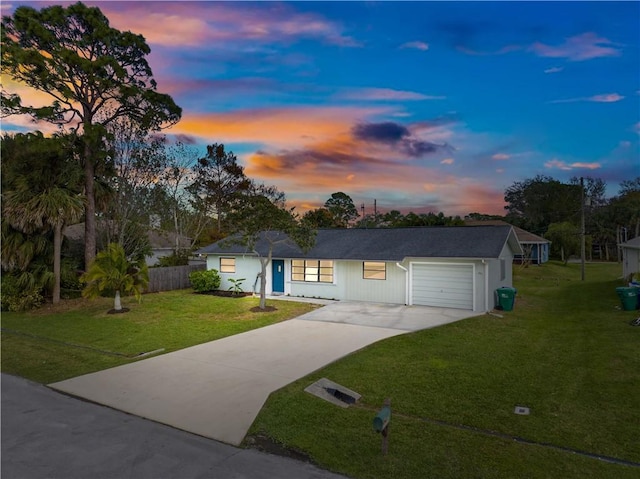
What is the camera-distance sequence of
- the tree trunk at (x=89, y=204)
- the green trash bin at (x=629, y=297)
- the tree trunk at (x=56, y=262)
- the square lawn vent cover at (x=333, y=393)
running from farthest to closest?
the tree trunk at (x=89, y=204)
the tree trunk at (x=56, y=262)
the green trash bin at (x=629, y=297)
the square lawn vent cover at (x=333, y=393)

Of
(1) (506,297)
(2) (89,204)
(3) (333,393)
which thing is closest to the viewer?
(3) (333,393)

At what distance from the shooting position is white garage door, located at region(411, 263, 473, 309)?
15.4 metres

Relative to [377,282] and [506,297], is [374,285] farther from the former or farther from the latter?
[506,297]

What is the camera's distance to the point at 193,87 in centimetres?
1819

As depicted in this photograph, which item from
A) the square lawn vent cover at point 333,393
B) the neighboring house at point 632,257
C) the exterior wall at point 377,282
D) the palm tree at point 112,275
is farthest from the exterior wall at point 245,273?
the neighboring house at point 632,257

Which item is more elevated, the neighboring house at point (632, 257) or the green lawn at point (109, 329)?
the neighboring house at point (632, 257)

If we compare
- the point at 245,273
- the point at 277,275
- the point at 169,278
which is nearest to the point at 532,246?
the point at 277,275

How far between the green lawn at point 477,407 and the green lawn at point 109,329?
16.8 ft

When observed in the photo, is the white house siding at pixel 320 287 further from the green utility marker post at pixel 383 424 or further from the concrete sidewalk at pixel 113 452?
the green utility marker post at pixel 383 424

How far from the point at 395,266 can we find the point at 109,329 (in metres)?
11.1

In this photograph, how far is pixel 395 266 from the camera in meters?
17.0

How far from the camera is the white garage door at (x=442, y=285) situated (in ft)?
50.7

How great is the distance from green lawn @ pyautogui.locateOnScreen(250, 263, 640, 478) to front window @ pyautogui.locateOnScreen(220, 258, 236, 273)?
12.5 meters

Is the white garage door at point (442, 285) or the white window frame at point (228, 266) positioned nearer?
the white garage door at point (442, 285)
